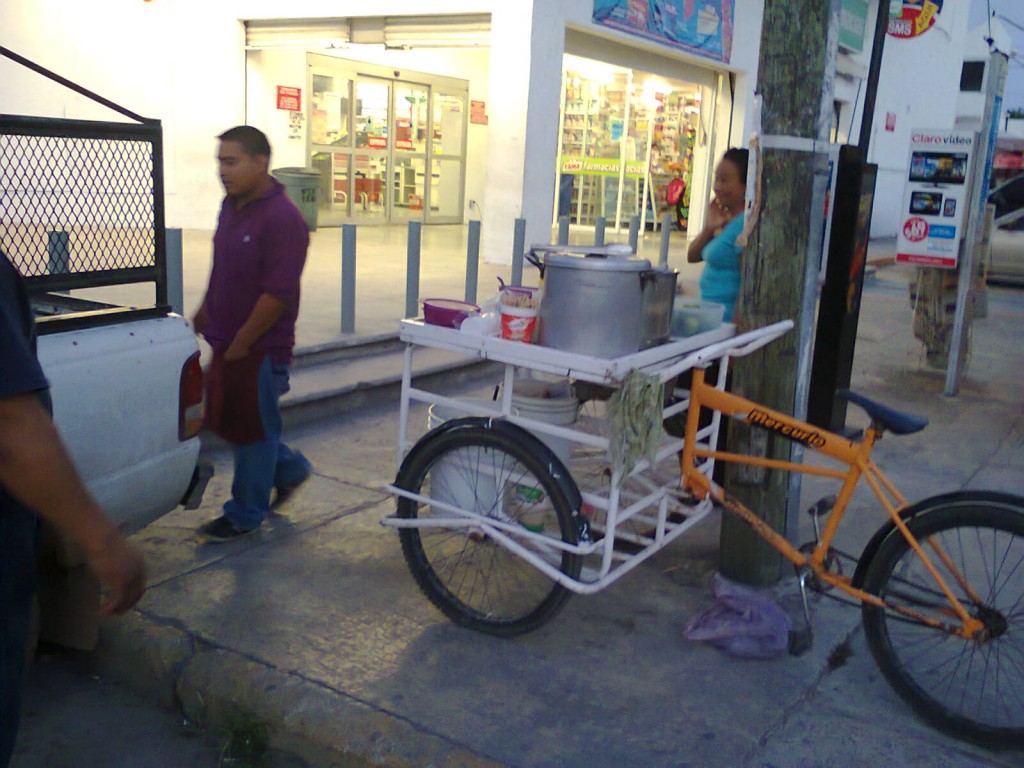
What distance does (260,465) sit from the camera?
425 cm

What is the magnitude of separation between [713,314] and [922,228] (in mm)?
4717

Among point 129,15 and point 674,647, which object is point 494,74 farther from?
point 674,647

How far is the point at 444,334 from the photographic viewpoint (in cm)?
358

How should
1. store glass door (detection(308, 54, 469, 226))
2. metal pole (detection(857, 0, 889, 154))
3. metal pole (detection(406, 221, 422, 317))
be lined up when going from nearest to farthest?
metal pole (detection(857, 0, 889, 154))
metal pole (detection(406, 221, 422, 317))
store glass door (detection(308, 54, 469, 226))

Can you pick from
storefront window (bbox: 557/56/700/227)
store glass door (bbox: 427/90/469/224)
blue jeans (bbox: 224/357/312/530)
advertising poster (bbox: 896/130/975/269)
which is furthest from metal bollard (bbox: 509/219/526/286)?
store glass door (bbox: 427/90/469/224)

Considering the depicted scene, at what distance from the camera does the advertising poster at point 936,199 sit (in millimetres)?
7855

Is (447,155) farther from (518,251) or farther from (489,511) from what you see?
(489,511)

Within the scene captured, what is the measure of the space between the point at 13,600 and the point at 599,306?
197 centimetres

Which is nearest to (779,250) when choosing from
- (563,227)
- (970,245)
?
(970,245)

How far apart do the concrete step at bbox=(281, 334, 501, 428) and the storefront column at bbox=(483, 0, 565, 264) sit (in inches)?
213

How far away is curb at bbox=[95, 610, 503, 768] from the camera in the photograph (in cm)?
294

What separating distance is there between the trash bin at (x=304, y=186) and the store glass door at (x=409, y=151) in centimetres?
269

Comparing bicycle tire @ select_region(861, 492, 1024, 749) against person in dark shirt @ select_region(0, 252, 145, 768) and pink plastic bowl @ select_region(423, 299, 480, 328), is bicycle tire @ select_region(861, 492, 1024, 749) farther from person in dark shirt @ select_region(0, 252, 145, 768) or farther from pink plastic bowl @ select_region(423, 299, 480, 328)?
person in dark shirt @ select_region(0, 252, 145, 768)

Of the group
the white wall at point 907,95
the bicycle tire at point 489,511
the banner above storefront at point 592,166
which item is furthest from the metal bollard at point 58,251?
the white wall at point 907,95
